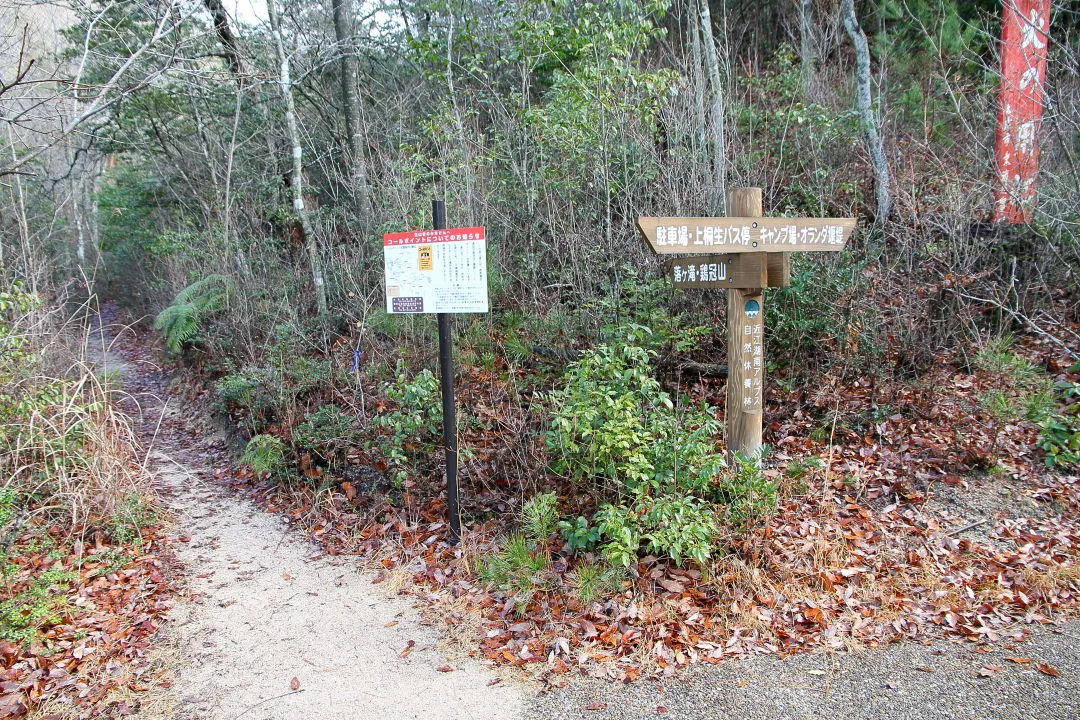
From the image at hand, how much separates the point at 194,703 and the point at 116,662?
0.72 metres


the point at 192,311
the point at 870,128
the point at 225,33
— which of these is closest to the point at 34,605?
the point at 192,311

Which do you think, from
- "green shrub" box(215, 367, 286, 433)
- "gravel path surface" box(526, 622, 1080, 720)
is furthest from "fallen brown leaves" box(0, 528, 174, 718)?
"gravel path surface" box(526, 622, 1080, 720)

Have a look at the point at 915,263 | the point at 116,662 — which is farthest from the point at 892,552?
the point at 116,662

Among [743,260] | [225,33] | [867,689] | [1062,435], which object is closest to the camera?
[867,689]

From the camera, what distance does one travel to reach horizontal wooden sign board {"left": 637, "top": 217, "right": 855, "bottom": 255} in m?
4.10

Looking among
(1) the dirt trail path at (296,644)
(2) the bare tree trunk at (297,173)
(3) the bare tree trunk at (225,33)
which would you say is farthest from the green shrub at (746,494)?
(3) the bare tree trunk at (225,33)

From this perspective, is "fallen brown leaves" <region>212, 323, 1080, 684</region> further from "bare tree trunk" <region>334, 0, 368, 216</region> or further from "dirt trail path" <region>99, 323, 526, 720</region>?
"bare tree trunk" <region>334, 0, 368, 216</region>

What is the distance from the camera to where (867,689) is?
325 centimetres

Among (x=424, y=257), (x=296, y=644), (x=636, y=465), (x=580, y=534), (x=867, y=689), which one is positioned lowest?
(x=296, y=644)

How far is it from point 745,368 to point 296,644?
355 cm

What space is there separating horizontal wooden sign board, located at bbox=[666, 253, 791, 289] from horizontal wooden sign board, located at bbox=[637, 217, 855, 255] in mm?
121

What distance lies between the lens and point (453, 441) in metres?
5.01

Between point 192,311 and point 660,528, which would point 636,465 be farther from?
point 192,311

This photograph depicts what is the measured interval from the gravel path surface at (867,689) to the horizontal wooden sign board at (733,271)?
2387 millimetres
